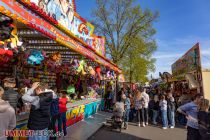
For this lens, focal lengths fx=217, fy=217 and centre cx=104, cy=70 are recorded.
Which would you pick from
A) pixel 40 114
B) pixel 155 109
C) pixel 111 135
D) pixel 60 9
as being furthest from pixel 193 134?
pixel 155 109

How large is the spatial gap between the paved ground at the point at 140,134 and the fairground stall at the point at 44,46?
148cm

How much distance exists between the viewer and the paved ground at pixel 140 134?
8127 millimetres

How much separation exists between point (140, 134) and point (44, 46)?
5.05 m

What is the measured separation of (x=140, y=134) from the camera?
28.6 feet

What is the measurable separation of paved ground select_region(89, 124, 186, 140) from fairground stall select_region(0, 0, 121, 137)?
1483 mm

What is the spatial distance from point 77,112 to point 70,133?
6.09 feet

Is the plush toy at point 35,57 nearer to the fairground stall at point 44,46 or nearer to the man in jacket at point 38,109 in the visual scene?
the fairground stall at point 44,46

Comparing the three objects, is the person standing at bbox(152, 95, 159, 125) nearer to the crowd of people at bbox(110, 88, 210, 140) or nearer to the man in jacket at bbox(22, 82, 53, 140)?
the crowd of people at bbox(110, 88, 210, 140)

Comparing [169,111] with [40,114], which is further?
[169,111]

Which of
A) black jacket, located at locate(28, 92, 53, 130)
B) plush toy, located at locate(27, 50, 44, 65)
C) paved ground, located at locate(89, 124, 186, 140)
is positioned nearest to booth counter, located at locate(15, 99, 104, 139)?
paved ground, located at locate(89, 124, 186, 140)

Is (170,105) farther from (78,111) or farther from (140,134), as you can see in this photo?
(78,111)

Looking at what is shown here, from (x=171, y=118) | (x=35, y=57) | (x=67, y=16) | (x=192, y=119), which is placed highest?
(x=67, y=16)

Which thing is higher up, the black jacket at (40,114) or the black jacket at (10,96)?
the black jacket at (10,96)

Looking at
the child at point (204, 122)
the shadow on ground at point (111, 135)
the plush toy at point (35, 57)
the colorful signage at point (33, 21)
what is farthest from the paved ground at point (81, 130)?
the child at point (204, 122)
